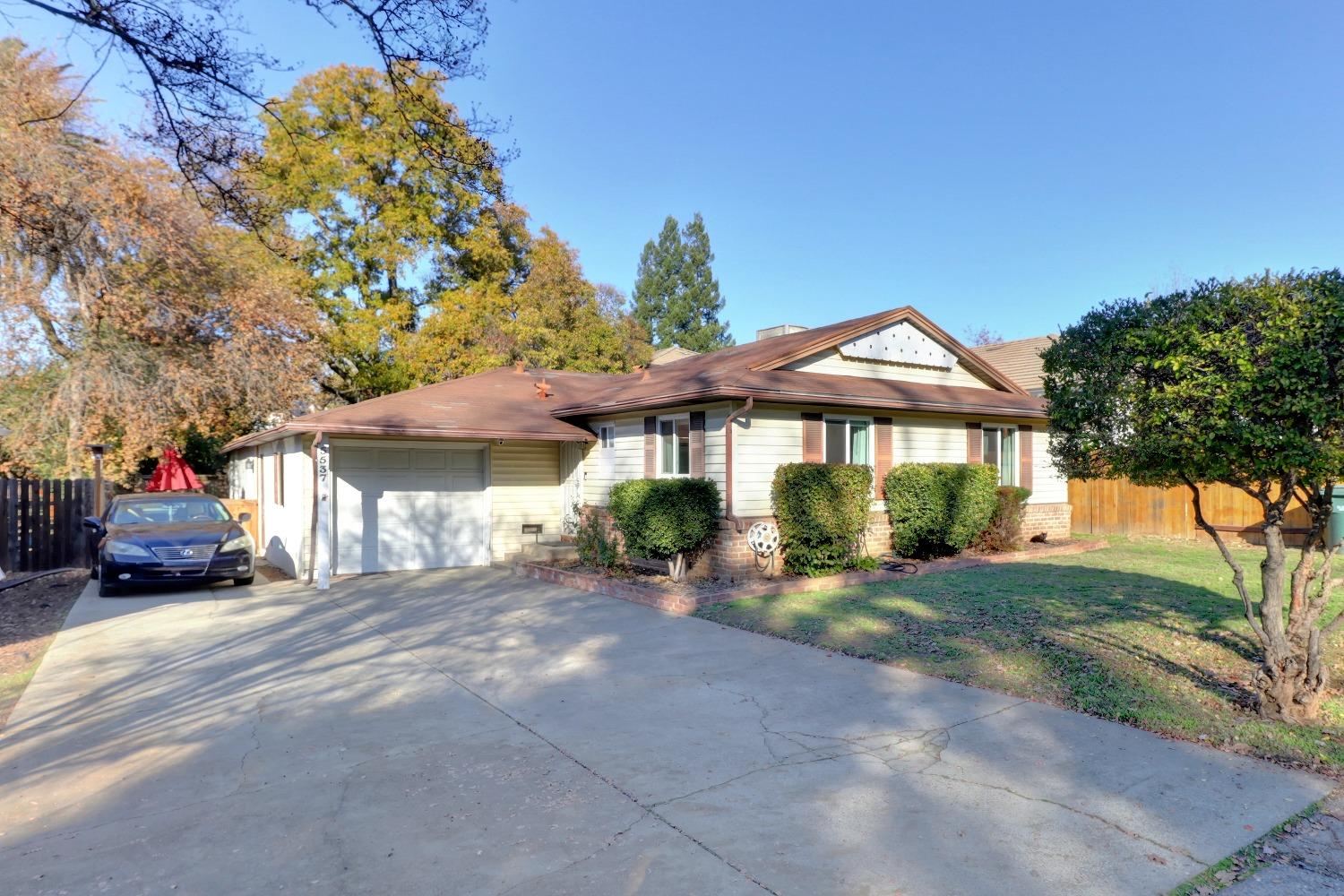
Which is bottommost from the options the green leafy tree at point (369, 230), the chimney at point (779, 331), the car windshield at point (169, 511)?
the car windshield at point (169, 511)

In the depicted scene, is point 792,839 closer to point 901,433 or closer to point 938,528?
point 938,528

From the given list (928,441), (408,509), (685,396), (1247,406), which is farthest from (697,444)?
(1247,406)

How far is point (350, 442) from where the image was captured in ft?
40.2

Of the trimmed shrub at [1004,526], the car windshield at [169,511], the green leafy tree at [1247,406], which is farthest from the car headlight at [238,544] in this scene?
the trimmed shrub at [1004,526]

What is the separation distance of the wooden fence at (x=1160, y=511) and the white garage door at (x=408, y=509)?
38.8 feet

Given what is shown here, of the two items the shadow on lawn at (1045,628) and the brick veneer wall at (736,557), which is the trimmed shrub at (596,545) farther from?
the shadow on lawn at (1045,628)

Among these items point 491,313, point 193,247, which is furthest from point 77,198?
point 491,313

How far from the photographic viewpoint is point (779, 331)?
662 inches

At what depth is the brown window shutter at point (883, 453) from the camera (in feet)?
41.7

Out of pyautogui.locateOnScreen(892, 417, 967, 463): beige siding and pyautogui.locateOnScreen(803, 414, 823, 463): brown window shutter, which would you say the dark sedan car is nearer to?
pyautogui.locateOnScreen(803, 414, 823, 463): brown window shutter

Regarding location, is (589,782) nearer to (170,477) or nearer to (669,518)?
(669,518)

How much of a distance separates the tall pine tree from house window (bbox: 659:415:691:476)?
114 feet

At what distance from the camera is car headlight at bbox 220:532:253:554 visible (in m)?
11.0

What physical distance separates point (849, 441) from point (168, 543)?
1038cm
